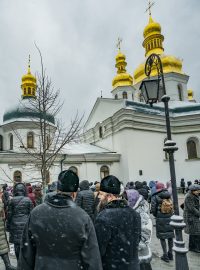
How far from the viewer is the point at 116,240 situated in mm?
2885

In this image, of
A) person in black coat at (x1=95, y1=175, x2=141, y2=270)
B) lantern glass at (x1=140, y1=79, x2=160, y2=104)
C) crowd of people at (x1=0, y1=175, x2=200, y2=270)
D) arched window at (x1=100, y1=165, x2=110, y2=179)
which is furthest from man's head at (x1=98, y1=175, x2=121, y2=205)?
arched window at (x1=100, y1=165, x2=110, y2=179)

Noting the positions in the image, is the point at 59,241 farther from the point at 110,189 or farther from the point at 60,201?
the point at 110,189

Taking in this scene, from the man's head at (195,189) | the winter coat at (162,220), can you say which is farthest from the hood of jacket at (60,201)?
the man's head at (195,189)

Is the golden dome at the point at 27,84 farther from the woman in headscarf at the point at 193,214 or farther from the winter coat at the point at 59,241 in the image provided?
the winter coat at the point at 59,241

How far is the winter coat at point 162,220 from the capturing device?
6160 mm

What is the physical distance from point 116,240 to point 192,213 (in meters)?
4.42

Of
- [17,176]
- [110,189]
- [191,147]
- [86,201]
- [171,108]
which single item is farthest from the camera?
[171,108]

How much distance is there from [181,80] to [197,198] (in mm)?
32456

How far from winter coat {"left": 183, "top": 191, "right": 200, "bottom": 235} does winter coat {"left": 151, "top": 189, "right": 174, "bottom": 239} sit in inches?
28.7

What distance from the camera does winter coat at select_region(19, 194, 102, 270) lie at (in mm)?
2355

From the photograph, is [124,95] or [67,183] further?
[124,95]

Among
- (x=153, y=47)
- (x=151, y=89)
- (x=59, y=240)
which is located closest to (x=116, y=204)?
(x=59, y=240)

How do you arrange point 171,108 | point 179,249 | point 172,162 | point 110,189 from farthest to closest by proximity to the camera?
point 171,108
point 172,162
point 179,249
point 110,189

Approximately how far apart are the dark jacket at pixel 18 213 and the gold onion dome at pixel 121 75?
32771 millimetres
